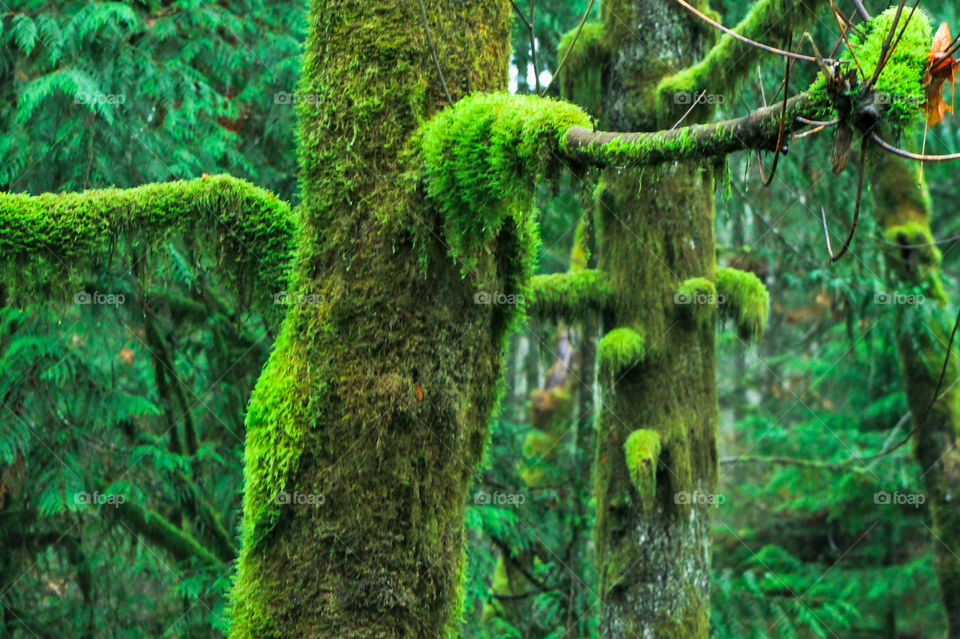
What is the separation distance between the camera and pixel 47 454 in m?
5.41

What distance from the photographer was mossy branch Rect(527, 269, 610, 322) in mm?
5082

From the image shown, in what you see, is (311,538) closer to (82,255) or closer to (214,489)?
(82,255)

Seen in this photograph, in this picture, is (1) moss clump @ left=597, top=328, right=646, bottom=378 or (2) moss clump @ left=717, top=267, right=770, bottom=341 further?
(2) moss clump @ left=717, top=267, right=770, bottom=341
